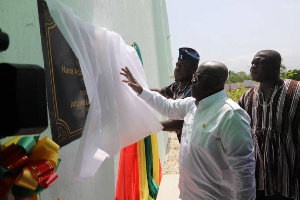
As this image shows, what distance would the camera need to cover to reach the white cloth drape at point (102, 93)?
55.1 inches

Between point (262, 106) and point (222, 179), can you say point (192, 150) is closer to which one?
point (222, 179)

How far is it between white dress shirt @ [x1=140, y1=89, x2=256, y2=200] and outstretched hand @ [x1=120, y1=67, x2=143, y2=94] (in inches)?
18.1

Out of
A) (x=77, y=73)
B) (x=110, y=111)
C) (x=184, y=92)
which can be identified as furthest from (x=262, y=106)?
(x=77, y=73)

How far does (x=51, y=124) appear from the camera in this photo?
139 centimetres

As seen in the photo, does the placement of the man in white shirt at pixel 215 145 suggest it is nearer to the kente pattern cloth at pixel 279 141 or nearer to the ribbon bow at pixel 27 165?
the kente pattern cloth at pixel 279 141

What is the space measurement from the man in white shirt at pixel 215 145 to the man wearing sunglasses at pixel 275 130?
2.26ft

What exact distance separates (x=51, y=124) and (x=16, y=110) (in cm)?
86

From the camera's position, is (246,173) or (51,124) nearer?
(51,124)

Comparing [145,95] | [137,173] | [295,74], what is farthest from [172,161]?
[295,74]

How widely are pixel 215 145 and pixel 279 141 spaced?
0.85m

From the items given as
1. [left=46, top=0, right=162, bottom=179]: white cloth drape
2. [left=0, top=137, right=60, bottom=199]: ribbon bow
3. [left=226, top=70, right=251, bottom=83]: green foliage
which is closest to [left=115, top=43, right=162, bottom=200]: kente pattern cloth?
[left=46, top=0, right=162, bottom=179]: white cloth drape

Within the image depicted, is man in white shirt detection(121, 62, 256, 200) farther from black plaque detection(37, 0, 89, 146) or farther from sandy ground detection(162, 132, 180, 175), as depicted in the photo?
sandy ground detection(162, 132, 180, 175)

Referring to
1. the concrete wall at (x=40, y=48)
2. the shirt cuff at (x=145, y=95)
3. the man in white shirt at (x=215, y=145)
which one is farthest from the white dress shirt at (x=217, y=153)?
the concrete wall at (x=40, y=48)

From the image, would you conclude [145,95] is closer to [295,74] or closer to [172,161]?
[172,161]
